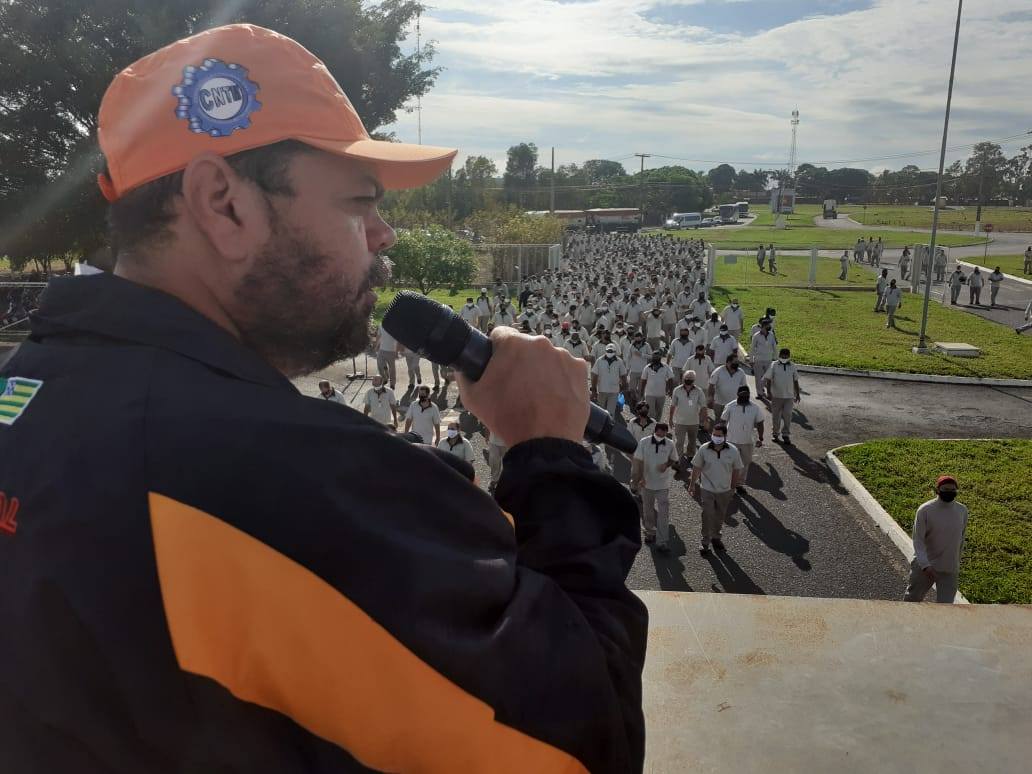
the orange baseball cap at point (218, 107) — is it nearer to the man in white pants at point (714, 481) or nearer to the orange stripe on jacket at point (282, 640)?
the orange stripe on jacket at point (282, 640)

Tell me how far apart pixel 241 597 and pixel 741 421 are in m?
10.3

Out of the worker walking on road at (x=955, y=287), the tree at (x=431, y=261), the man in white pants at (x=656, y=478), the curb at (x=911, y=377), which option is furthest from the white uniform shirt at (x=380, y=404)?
the worker walking on road at (x=955, y=287)

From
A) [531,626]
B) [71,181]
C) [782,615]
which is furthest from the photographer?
[71,181]

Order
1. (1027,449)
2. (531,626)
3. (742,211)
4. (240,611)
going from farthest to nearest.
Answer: (742,211) → (1027,449) → (531,626) → (240,611)

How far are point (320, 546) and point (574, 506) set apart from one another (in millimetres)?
451

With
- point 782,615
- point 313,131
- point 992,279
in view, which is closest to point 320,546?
point 313,131

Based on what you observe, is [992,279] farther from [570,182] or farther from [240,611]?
[570,182]

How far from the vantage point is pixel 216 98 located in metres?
1.03

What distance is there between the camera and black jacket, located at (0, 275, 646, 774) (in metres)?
0.77

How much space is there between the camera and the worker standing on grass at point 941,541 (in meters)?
7.16

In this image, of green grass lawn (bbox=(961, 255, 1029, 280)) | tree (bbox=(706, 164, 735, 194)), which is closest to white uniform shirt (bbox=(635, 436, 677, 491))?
green grass lawn (bbox=(961, 255, 1029, 280))

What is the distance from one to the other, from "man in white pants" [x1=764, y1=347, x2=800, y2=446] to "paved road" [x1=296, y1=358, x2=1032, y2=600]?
40 centimetres

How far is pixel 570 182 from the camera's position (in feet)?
355

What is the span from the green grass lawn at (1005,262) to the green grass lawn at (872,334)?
40.5 ft
